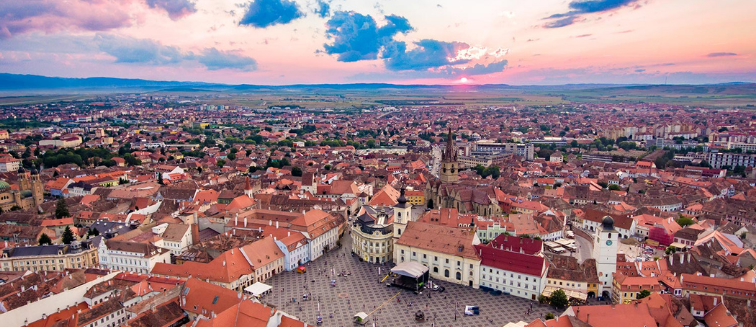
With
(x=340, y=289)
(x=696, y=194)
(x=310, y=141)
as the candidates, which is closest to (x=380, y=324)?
(x=340, y=289)

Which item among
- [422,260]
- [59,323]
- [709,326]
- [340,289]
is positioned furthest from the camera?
[422,260]

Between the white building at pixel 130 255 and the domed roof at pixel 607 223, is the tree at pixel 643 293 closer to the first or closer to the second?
the domed roof at pixel 607 223

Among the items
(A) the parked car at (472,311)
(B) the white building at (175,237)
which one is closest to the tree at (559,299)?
(A) the parked car at (472,311)

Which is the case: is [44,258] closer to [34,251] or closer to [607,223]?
[34,251]

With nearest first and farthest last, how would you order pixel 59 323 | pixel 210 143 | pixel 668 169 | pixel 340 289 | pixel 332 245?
pixel 59 323
pixel 340 289
pixel 332 245
pixel 668 169
pixel 210 143

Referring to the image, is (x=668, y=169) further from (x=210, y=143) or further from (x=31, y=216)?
(x=210, y=143)

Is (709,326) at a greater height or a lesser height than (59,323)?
lesser
